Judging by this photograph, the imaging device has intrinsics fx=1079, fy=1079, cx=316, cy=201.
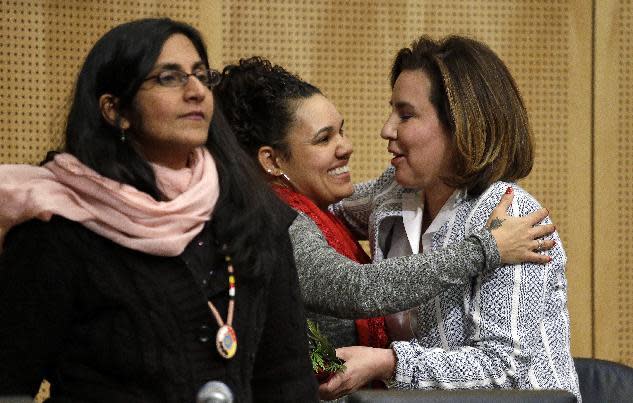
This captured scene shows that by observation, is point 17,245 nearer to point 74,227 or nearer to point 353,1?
point 74,227

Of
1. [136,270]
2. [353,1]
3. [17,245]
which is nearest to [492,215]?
[136,270]

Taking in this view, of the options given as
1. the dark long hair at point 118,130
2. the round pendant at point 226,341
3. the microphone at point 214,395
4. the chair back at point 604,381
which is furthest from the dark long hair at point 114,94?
the chair back at point 604,381

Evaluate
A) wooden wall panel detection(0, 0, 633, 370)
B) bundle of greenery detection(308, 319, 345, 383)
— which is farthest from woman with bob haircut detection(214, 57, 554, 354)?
wooden wall panel detection(0, 0, 633, 370)

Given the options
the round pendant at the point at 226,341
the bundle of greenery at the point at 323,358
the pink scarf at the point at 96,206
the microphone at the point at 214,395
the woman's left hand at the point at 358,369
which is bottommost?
the woman's left hand at the point at 358,369

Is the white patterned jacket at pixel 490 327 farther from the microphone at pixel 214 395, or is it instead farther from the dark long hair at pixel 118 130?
the microphone at pixel 214 395

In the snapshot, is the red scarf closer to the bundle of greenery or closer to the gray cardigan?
the gray cardigan

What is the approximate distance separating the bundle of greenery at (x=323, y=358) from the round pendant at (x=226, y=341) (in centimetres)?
49

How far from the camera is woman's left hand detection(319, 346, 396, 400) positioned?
261cm

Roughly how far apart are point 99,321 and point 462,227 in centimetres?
113

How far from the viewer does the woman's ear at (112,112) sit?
2104mm

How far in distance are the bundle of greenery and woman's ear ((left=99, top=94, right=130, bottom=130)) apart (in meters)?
0.76

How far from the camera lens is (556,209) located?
4.78 meters

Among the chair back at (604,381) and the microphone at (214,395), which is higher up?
the microphone at (214,395)

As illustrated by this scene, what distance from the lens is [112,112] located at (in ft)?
6.95
